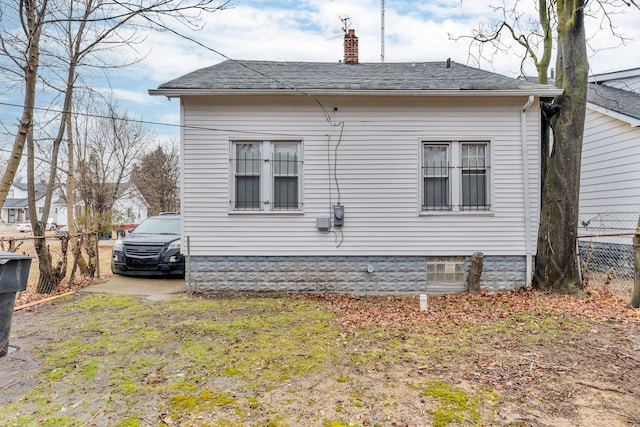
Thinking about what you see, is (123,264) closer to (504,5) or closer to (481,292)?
(481,292)

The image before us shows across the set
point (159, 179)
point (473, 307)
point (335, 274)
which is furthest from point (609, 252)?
point (159, 179)

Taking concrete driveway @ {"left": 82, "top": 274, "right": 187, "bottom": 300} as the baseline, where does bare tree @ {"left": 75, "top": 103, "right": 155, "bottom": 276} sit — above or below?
above

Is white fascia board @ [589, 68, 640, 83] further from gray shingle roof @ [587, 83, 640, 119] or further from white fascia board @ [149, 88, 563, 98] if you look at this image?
white fascia board @ [149, 88, 563, 98]

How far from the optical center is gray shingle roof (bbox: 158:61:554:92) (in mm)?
Result: 6902

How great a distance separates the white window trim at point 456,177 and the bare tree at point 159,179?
18175mm

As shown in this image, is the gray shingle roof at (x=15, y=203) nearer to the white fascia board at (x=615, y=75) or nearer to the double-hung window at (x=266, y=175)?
the double-hung window at (x=266, y=175)

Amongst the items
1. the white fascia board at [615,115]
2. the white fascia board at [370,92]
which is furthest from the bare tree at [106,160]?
the white fascia board at [615,115]

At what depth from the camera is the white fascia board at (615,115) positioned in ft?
25.7

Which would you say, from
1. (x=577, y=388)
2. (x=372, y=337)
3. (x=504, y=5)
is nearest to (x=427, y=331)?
(x=372, y=337)

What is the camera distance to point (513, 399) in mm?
2953

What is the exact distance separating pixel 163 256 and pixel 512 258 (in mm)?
7463

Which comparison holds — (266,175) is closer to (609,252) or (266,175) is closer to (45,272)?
(45,272)

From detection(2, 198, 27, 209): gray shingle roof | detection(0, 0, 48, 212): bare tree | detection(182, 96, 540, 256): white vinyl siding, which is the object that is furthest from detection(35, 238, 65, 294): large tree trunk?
detection(2, 198, 27, 209): gray shingle roof

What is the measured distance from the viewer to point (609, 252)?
8789mm
